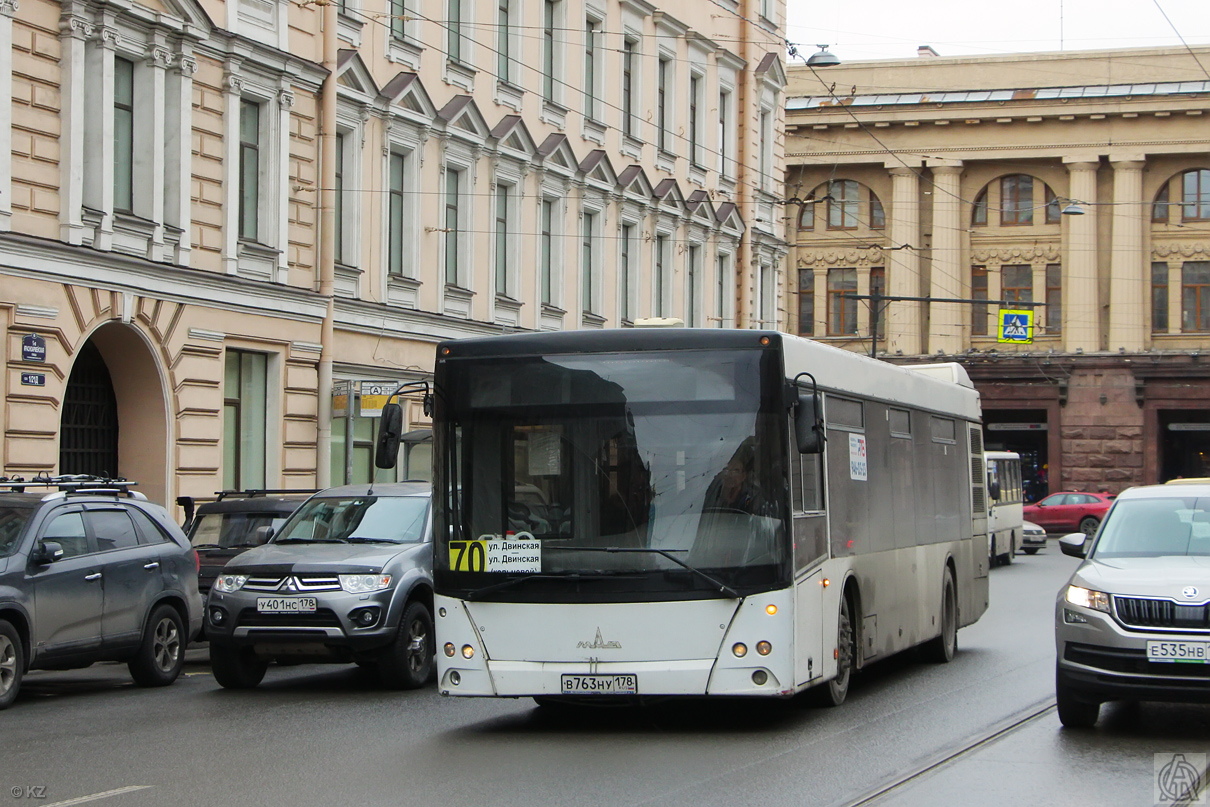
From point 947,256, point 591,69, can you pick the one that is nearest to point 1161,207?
point 947,256

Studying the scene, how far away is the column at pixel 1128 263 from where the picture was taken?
58.2 m

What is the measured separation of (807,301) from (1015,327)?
12.2m

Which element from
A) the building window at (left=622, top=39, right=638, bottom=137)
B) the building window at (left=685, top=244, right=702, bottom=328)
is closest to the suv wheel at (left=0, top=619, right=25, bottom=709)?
the building window at (left=622, top=39, right=638, bottom=137)

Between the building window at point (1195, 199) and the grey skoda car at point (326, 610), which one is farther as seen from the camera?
the building window at point (1195, 199)

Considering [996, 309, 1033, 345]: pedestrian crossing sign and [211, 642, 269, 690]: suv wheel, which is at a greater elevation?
[996, 309, 1033, 345]: pedestrian crossing sign

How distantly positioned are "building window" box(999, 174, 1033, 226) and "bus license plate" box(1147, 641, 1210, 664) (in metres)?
51.8

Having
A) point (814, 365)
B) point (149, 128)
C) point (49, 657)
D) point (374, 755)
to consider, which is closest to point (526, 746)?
point (374, 755)

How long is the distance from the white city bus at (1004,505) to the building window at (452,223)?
1159cm

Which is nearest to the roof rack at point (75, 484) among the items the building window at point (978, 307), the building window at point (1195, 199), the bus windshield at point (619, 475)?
the bus windshield at point (619, 475)

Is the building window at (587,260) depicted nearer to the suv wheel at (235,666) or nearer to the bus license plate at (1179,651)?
the suv wheel at (235,666)

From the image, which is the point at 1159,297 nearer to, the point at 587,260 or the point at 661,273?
the point at 661,273

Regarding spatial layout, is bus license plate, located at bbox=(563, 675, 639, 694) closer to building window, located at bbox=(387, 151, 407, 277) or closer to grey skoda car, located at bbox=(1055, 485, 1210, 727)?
grey skoda car, located at bbox=(1055, 485, 1210, 727)

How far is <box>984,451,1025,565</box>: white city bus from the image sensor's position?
117 feet

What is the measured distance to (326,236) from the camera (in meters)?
26.6
